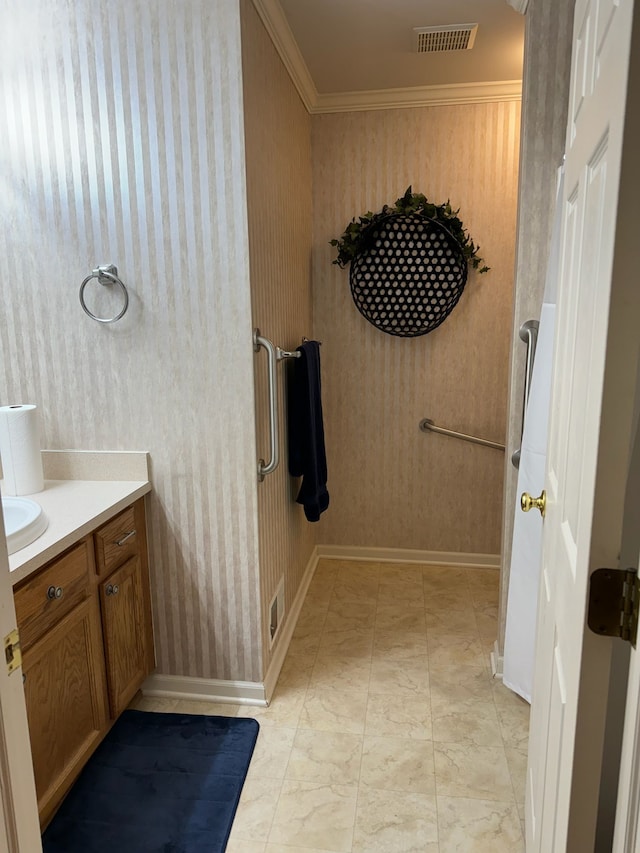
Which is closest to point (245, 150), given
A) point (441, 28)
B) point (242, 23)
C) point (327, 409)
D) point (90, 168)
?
point (242, 23)

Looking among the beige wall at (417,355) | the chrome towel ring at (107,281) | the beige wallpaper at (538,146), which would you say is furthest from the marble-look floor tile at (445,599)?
the chrome towel ring at (107,281)

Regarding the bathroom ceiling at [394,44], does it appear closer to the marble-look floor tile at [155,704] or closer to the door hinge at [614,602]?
the door hinge at [614,602]

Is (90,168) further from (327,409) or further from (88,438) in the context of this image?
(327,409)

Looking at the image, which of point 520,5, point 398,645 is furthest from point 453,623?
point 520,5

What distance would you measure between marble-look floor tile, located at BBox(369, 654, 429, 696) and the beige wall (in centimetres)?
104

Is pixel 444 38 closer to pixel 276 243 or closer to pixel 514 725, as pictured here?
pixel 276 243

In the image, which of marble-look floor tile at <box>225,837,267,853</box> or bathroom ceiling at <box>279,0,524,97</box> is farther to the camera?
bathroom ceiling at <box>279,0,524,97</box>

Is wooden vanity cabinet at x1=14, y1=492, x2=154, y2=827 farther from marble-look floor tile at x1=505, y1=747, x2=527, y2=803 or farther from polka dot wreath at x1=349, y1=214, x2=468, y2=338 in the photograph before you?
polka dot wreath at x1=349, y1=214, x2=468, y2=338

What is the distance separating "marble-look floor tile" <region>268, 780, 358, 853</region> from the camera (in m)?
1.59

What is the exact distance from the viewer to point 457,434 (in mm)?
3195

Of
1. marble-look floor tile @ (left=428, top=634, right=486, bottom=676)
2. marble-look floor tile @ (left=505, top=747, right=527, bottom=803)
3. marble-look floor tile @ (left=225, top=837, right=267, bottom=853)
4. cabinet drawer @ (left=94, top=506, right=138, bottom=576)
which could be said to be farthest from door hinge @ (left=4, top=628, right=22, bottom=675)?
marble-look floor tile @ (left=428, top=634, right=486, bottom=676)

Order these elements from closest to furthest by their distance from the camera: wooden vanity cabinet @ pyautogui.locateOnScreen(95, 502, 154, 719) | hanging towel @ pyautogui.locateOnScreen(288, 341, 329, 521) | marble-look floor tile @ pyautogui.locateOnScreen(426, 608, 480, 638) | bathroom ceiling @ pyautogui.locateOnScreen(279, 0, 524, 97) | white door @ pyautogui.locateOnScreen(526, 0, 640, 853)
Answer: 1. white door @ pyautogui.locateOnScreen(526, 0, 640, 853)
2. wooden vanity cabinet @ pyautogui.locateOnScreen(95, 502, 154, 719)
3. bathroom ceiling @ pyautogui.locateOnScreen(279, 0, 524, 97)
4. hanging towel @ pyautogui.locateOnScreen(288, 341, 329, 521)
5. marble-look floor tile @ pyautogui.locateOnScreen(426, 608, 480, 638)

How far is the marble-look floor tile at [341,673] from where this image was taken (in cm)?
227

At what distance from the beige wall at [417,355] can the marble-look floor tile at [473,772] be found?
5.01 ft
